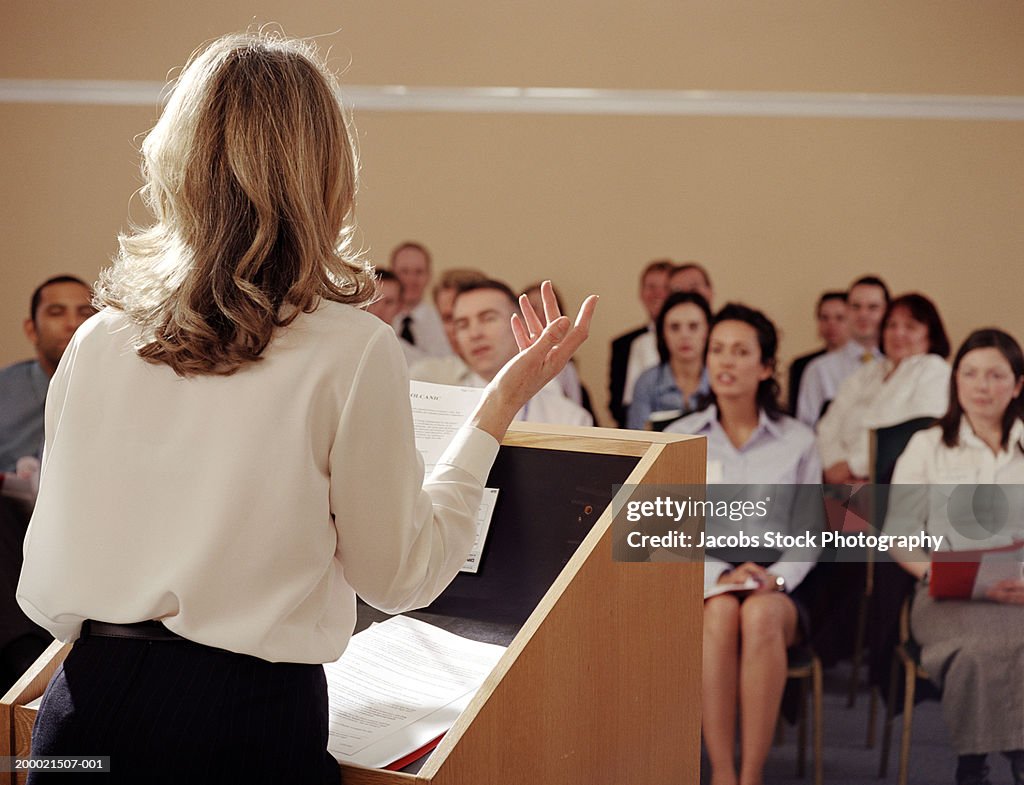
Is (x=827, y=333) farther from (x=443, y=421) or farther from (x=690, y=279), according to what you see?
(x=443, y=421)

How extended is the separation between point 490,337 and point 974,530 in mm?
1651

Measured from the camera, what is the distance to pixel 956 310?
471 centimetres

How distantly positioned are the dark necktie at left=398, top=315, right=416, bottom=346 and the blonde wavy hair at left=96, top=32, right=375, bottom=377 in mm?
3656

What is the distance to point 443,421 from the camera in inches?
63.9

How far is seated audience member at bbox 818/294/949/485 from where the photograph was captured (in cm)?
411

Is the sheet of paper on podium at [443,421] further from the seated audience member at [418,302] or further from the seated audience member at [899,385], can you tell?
the seated audience member at [418,302]

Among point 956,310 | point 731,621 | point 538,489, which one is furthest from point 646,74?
point 538,489

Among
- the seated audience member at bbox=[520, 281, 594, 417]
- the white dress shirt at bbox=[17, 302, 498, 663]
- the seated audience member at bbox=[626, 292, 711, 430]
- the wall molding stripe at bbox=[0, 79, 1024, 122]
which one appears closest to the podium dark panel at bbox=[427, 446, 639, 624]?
the white dress shirt at bbox=[17, 302, 498, 663]

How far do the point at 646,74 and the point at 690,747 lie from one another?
12.7 feet

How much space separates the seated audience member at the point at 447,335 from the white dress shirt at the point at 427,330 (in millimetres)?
34

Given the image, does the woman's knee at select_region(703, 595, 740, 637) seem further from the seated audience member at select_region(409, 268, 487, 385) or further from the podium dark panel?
the podium dark panel

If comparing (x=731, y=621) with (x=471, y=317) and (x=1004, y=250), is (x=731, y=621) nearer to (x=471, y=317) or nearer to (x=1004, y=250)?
(x=471, y=317)
